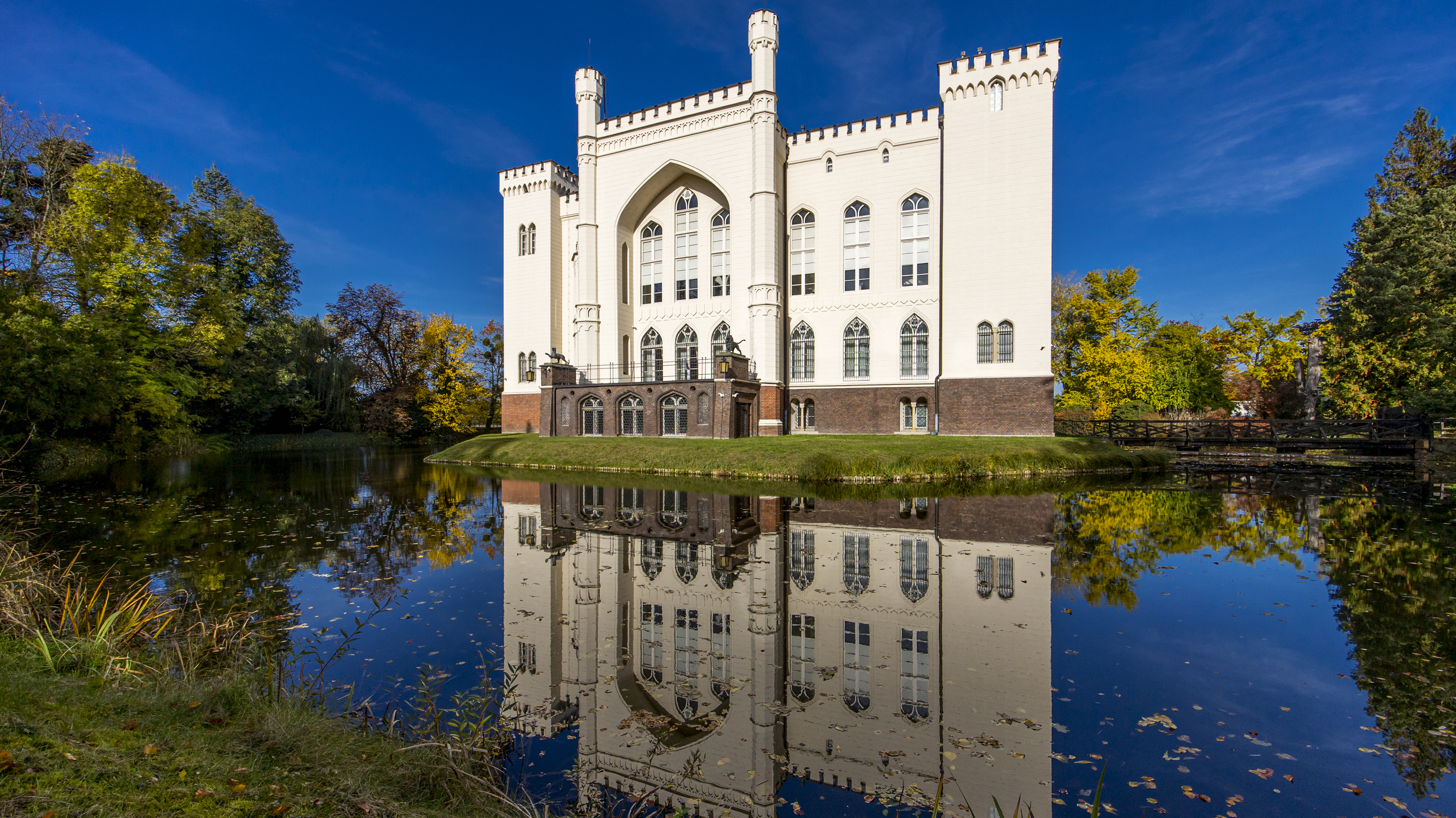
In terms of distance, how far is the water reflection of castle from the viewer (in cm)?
355

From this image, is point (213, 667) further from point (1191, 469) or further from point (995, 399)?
point (1191, 469)

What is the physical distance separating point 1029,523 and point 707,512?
20.4 ft

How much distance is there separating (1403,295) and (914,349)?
20145 mm

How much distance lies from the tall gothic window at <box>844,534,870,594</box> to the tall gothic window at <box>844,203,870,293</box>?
19909mm

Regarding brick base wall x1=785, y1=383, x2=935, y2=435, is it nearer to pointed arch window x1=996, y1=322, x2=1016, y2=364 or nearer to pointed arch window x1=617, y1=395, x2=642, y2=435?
pointed arch window x1=996, y1=322, x2=1016, y2=364

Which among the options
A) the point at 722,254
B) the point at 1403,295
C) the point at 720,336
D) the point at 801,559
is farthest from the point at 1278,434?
the point at 801,559

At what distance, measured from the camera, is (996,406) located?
78.9 ft

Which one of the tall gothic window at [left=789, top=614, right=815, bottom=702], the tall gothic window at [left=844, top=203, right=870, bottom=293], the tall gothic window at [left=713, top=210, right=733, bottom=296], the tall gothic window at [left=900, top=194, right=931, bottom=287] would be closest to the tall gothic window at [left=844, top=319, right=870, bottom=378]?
the tall gothic window at [left=844, top=203, right=870, bottom=293]

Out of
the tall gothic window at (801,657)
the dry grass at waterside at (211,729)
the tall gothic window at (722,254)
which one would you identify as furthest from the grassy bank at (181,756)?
the tall gothic window at (722,254)

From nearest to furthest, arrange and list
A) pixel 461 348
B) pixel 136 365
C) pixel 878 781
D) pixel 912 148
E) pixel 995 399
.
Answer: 1. pixel 878 781
2. pixel 136 365
3. pixel 995 399
4. pixel 912 148
5. pixel 461 348

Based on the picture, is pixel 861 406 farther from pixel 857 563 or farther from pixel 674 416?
pixel 857 563

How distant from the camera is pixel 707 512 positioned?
39.8ft

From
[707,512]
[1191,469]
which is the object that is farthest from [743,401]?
[1191,469]

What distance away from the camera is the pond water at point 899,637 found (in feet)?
11.3
